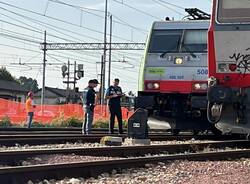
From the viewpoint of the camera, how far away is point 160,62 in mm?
15430

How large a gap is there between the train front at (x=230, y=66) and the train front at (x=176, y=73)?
14.2 feet

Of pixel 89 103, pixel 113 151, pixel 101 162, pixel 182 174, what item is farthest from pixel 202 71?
pixel 101 162

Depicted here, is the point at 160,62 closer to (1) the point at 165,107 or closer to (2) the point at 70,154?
(1) the point at 165,107

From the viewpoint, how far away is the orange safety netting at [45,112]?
31359 mm

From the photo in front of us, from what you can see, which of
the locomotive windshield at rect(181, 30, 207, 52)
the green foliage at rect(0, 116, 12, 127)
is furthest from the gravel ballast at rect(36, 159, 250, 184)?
the green foliage at rect(0, 116, 12, 127)

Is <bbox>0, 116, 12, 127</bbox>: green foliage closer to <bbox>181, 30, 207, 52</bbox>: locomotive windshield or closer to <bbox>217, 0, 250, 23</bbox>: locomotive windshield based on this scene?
<bbox>181, 30, 207, 52</bbox>: locomotive windshield

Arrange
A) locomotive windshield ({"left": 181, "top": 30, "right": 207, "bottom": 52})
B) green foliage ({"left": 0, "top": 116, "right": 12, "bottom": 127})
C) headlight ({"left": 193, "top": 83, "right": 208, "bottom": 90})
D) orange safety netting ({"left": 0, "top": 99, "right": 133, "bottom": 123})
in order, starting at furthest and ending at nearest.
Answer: orange safety netting ({"left": 0, "top": 99, "right": 133, "bottom": 123})
green foliage ({"left": 0, "top": 116, "right": 12, "bottom": 127})
locomotive windshield ({"left": 181, "top": 30, "right": 207, "bottom": 52})
headlight ({"left": 193, "top": 83, "right": 208, "bottom": 90})

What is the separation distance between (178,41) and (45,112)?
20.6 meters

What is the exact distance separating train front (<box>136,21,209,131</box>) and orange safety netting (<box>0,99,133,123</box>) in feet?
47.3

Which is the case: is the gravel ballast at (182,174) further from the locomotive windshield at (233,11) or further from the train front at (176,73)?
the train front at (176,73)

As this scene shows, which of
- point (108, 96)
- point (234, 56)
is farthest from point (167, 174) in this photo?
point (108, 96)

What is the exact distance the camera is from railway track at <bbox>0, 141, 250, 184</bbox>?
7508 millimetres

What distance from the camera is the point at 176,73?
1538 centimetres

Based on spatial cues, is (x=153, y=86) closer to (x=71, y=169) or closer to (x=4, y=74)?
(x=71, y=169)
